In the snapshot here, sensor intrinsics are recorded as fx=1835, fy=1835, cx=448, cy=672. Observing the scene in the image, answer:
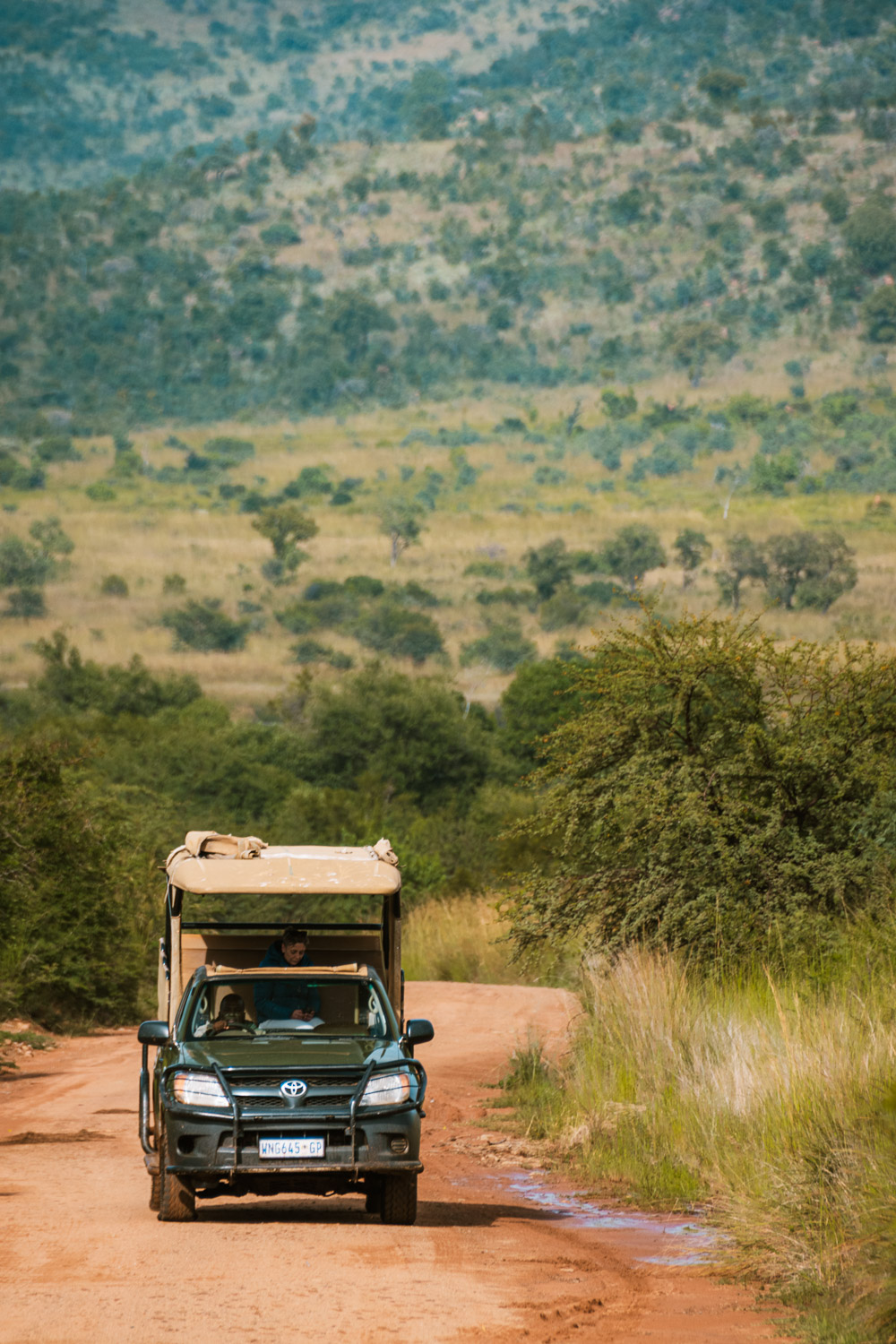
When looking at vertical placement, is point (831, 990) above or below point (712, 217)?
below

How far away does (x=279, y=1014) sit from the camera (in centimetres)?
1068

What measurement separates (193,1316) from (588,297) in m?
187

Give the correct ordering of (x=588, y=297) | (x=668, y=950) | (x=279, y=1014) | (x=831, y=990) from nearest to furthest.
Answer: (x=279, y=1014), (x=831, y=990), (x=668, y=950), (x=588, y=297)

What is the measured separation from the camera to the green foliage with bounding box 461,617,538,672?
98875 millimetres

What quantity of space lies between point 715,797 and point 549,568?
99.1 meters

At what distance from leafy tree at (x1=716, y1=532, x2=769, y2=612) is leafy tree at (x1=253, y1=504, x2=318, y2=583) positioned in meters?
30.4

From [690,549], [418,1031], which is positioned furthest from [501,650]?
[418,1031]

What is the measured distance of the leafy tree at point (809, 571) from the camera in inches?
4097

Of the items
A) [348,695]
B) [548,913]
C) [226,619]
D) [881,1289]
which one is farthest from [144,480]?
[881,1289]

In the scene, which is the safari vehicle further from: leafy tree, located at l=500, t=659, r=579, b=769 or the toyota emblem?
leafy tree, located at l=500, t=659, r=579, b=769

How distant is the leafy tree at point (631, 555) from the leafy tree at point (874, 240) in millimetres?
70650

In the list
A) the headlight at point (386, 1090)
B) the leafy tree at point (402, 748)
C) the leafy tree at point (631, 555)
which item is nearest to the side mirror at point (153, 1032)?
the headlight at point (386, 1090)

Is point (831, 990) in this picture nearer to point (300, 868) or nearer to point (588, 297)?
point (300, 868)

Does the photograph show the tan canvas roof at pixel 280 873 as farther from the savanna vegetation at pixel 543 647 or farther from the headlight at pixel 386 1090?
the savanna vegetation at pixel 543 647
